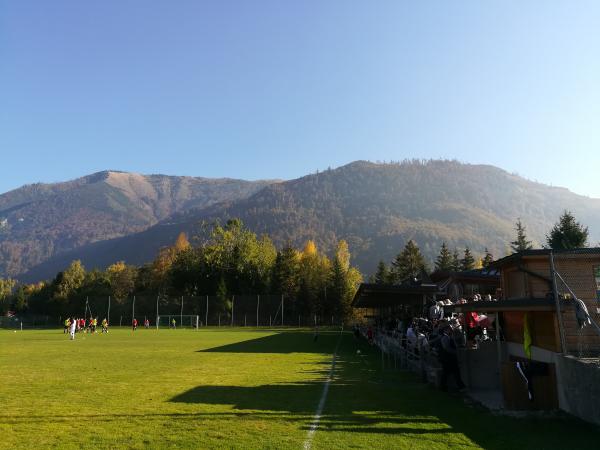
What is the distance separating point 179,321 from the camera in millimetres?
68125

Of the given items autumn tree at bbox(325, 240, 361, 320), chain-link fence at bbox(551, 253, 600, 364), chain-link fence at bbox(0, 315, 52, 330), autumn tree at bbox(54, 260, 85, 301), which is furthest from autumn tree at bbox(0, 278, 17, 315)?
chain-link fence at bbox(551, 253, 600, 364)

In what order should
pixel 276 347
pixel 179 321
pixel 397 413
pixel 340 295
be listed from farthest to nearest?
pixel 340 295 < pixel 179 321 < pixel 276 347 < pixel 397 413

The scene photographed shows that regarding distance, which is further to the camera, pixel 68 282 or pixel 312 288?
pixel 68 282

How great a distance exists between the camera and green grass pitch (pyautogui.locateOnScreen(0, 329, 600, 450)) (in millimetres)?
7504

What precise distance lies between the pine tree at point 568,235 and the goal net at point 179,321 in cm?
4642

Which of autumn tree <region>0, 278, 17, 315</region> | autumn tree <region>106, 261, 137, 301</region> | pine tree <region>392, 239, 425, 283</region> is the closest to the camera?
pine tree <region>392, 239, 425, 283</region>

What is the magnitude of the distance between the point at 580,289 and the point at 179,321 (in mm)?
62584

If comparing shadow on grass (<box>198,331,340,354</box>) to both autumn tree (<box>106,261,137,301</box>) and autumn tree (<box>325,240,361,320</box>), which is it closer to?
autumn tree (<box>325,240,361,320</box>)

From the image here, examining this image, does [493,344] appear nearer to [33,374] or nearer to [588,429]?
[588,429]

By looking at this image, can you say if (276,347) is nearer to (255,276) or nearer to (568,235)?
(568,235)

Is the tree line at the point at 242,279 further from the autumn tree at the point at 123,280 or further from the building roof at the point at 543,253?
the building roof at the point at 543,253

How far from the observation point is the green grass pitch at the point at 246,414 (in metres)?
7.50

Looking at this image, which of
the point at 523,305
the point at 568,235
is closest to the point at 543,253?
the point at 523,305

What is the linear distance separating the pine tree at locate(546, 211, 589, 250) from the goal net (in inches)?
1827
